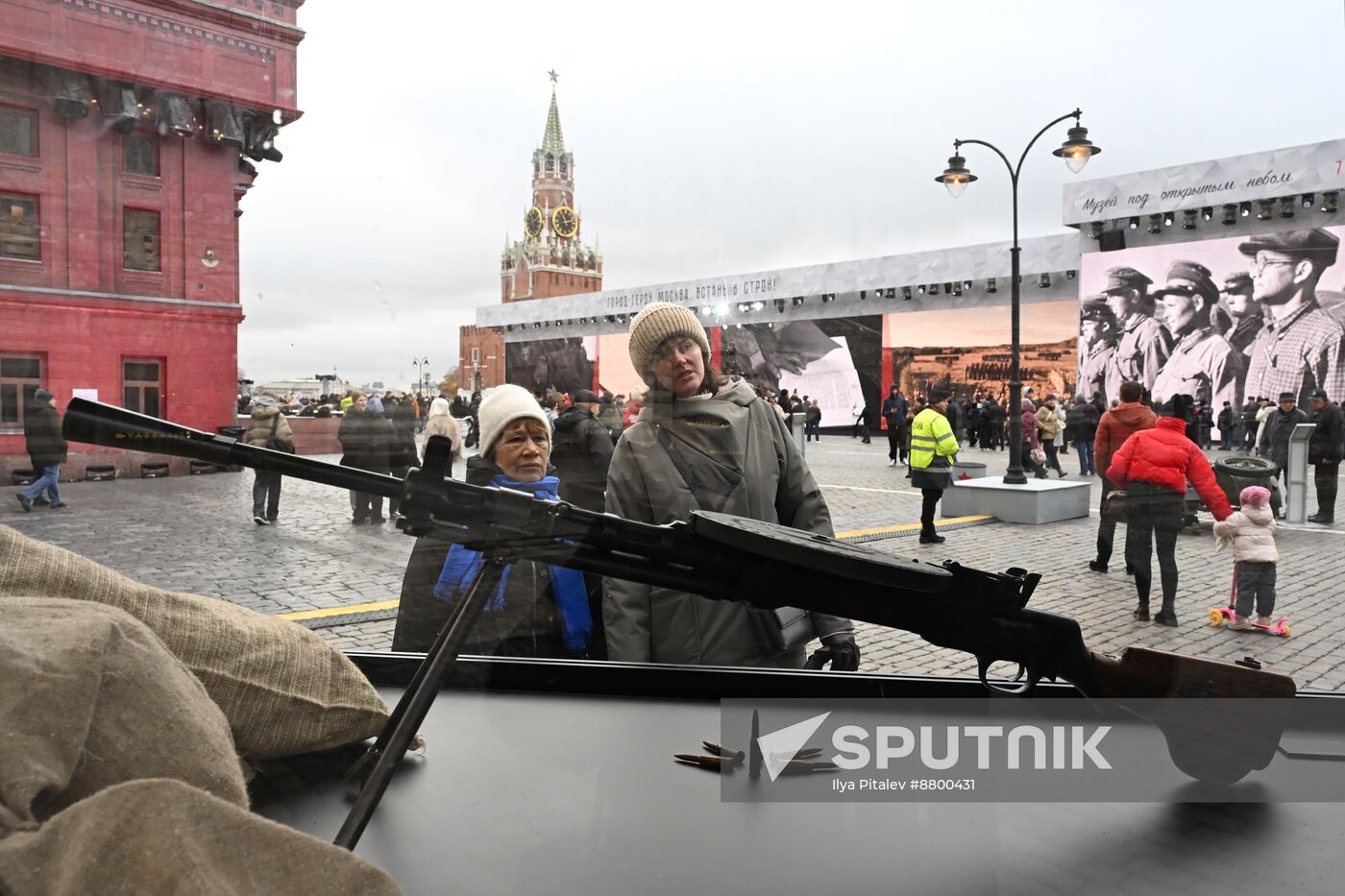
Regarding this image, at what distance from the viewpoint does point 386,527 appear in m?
1.28

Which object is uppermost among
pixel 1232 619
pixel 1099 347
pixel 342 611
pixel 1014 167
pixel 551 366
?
pixel 1014 167

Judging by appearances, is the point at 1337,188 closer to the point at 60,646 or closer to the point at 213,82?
the point at 213,82

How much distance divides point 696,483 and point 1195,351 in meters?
1.77

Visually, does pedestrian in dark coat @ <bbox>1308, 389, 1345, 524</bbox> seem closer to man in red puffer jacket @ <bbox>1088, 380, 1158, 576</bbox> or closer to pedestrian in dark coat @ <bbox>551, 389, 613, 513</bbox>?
man in red puffer jacket @ <bbox>1088, 380, 1158, 576</bbox>

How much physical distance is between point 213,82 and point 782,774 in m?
1.29

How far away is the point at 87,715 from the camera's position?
0.50 m

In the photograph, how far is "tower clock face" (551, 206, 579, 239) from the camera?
1.67 meters

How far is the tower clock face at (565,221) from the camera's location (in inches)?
65.9

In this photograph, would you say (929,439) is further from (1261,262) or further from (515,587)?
(515,587)

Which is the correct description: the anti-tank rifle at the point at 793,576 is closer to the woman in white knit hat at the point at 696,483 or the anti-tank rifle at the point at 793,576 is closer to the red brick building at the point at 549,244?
the woman in white knit hat at the point at 696,483

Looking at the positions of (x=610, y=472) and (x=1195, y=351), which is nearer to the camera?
(x=610, y=472)

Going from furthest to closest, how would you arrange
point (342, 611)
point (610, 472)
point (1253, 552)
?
point (1253, 552), point (342, 611), point (610, 472)

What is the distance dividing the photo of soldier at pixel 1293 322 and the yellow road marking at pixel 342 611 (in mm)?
2050

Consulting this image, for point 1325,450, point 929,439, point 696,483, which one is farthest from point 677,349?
point 1325,450
